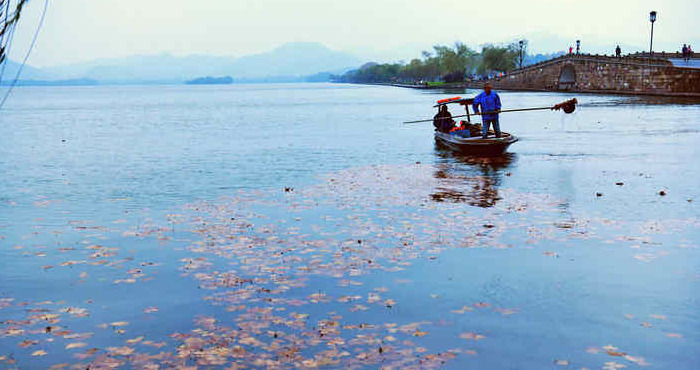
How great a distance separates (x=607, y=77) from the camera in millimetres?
105812

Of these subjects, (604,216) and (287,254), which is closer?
(287,254)

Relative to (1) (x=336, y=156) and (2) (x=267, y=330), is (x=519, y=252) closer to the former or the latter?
(2) (x=267, y=330)

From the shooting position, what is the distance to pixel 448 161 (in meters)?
26.3

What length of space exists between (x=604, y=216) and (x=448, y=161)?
38.1 ft

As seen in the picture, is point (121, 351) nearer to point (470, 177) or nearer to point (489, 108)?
point (470, 177)

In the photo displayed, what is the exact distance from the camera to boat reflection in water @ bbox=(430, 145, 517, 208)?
57.5 feet

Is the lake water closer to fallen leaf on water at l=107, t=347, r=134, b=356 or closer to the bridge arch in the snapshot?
fallen leaf on water at l=107, t=347, r=134, b=356

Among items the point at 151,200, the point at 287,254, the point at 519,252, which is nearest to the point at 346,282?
the point at 287,254

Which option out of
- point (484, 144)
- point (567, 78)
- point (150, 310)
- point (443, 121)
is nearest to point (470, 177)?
point (484, 144)

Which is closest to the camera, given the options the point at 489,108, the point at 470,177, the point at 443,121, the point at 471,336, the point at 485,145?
the point at 471,336

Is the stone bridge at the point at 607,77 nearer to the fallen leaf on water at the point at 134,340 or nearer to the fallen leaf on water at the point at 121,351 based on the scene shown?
the fallen leaf on water at the point at 134,340

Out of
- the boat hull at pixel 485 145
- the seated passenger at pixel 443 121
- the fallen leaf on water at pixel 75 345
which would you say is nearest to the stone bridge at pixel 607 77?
the seated passenger at pixel 443 121

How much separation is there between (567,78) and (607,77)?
21.2 metres

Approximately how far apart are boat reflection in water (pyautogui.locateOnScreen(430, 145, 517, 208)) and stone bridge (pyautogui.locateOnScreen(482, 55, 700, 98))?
62122 millimetres
